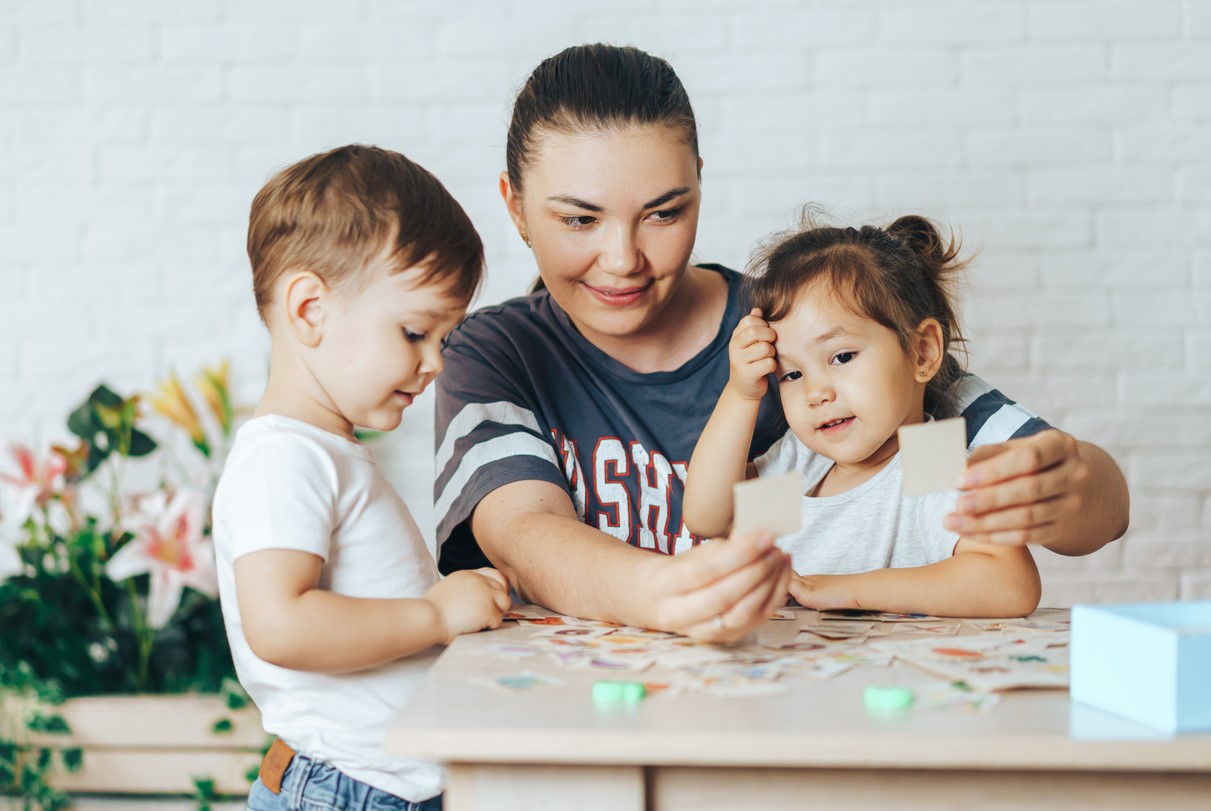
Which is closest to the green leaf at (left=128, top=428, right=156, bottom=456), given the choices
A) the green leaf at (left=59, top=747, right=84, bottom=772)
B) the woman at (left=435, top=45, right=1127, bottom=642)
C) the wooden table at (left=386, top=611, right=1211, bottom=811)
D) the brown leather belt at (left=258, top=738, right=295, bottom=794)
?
the green leaf at (left=59, top=747, right=84, bottom=772)

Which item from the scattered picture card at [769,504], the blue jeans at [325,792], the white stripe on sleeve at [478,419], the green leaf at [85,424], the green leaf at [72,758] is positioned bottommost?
the green leaf at [72,758]

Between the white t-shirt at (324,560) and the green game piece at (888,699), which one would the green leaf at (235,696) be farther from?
the green game piece at (888,699)

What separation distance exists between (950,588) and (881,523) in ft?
0.91

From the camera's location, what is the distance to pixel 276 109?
273cm

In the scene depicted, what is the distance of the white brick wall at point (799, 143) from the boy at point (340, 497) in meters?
1.48

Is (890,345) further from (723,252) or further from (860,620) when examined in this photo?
(723,252)

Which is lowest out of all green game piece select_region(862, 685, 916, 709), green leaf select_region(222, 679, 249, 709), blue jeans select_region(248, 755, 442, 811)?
green leaf select_region(222, 679, 249, 709)

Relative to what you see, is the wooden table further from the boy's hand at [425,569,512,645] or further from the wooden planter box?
the wooden planter box

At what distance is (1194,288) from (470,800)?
239 cm

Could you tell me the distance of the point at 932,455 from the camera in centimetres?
109

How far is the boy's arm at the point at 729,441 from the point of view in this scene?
1.51 meters

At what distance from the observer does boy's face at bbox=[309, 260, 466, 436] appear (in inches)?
47.3

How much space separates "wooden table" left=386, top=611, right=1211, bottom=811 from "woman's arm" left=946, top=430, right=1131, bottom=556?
0.96 ft

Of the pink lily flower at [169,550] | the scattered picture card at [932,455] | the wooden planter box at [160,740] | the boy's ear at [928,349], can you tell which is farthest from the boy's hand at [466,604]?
the wooden planter box at [160,740]
